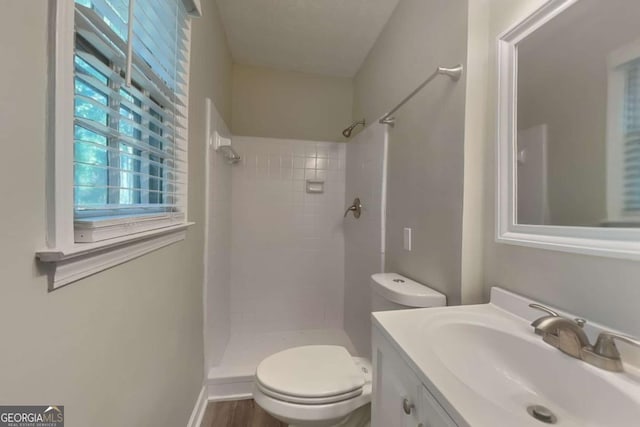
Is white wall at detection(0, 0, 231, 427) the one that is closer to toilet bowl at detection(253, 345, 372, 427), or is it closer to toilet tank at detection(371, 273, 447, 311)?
toilet bowl at detection(253, 345, 372, 427)

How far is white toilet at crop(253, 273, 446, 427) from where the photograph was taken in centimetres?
105

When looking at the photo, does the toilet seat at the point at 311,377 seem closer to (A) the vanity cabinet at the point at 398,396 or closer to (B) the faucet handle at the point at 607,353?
(A) the vanity cabinet at the point at 398,396

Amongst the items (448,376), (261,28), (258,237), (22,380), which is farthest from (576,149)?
(258,237)

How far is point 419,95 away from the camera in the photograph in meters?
1.30

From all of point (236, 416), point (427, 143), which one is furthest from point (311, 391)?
point (427, 143)

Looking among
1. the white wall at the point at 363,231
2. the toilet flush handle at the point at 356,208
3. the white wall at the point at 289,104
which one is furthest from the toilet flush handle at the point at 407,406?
the white wall at the point at 289,104

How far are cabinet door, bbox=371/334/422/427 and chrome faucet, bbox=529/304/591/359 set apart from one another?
336mm

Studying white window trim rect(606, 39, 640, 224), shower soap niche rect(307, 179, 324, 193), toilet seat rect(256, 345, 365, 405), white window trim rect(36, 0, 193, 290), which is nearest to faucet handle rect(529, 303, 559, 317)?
white window trim rect(606, 39, 640, 224)

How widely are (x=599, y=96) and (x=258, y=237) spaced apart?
6.94 ft

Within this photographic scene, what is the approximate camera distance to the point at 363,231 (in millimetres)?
1974

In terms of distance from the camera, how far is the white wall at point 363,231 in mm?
1698

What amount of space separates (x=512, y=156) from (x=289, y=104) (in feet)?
6.23

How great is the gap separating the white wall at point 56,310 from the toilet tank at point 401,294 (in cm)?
90

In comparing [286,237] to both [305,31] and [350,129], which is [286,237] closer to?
[350,129]
